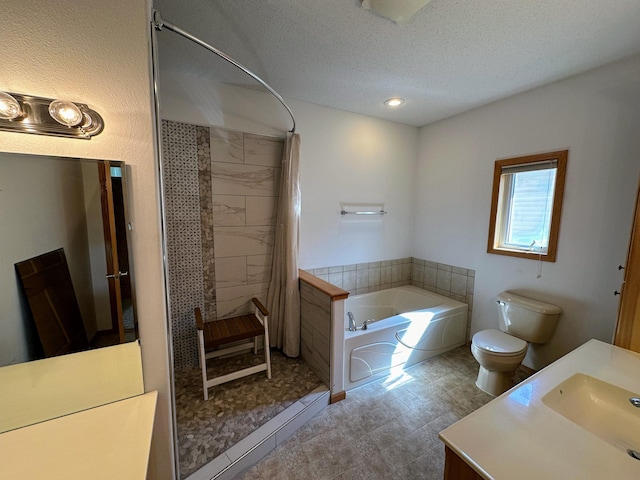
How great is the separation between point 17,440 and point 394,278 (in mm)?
3128

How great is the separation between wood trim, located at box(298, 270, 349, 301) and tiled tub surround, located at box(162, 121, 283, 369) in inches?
15.6

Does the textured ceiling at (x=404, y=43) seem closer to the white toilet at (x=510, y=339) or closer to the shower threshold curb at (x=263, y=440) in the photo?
the white toilet at (x=510, y=339)

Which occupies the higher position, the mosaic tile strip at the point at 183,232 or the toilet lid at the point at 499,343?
the mosaic tile strip at the point at 183,232

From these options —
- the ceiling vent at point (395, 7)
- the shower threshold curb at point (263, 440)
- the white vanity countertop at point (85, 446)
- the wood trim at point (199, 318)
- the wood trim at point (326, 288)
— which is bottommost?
the shower threshold curb at point (263, 440)

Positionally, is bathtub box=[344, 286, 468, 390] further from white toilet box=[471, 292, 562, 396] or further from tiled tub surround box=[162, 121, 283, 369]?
tiled tub surround box=[162, 121, 283, 369]

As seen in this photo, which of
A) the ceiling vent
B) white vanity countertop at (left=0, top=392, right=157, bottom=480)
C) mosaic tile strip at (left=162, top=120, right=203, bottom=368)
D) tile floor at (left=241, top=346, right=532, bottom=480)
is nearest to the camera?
white vanity countertop at (left=0, top=392, right=157, bottom=480)

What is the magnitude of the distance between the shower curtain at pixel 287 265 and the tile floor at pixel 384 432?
2.41 ft

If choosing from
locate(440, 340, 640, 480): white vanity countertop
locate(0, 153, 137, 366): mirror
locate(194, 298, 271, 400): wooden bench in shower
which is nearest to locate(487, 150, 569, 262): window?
locate(440, 340, 640, 480): white vanity countertop

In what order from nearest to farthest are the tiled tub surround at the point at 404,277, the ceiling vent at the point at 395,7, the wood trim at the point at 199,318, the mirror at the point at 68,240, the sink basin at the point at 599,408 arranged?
the mirror at the point at 68,240 → the sink basin at the point at 599,408 → the ceiling vent at the point at 395,7 → the wood trim at the point at 199,318 → the tiled tub surround at the point at 404,277

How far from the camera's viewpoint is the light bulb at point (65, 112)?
75cm

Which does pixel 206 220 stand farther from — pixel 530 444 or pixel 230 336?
pixel 530 444

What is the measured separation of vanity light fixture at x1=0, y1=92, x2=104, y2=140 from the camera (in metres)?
0.72

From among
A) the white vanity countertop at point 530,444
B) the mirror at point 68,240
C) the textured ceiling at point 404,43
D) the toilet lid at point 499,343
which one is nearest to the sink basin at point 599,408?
the white vanity countertop at point 530,444

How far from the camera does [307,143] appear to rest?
8.27 ft
